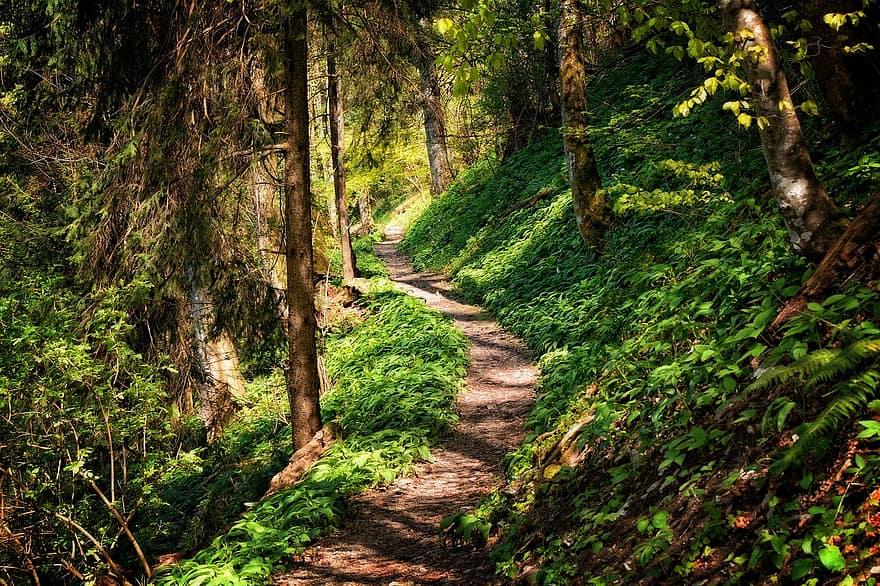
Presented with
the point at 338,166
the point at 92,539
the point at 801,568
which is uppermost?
the point at 338,166

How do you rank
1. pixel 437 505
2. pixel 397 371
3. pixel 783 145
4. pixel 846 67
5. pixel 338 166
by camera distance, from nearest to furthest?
pixel 783 145 → pixel 846 67 → pixel 437 505 → pixel 397 371 → pixel 338 166

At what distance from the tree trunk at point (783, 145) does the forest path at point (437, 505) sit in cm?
322

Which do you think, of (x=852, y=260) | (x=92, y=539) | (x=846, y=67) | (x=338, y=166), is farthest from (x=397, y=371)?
(x=852, y=260)

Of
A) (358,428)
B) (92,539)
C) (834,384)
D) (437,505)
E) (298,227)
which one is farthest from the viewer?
(358,428)

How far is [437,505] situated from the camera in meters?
6.49

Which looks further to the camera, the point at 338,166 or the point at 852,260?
the point at 338,166

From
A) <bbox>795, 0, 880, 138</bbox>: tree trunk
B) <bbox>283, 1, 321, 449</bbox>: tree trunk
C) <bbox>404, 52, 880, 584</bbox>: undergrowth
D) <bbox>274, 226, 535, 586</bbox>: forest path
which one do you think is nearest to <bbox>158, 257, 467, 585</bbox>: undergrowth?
<bbox>274, 226, 535, 586</bbox>: forest path

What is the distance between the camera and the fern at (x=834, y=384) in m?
2.84

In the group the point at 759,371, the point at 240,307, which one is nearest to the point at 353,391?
the point at 240,307

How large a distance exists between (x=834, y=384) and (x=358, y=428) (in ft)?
21.2

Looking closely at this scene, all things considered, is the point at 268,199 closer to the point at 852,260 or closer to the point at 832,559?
the point at 852,260

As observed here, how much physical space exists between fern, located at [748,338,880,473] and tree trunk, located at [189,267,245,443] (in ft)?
30.4

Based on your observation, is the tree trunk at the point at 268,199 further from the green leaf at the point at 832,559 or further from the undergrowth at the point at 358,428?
the green leaf at the point at 832,559

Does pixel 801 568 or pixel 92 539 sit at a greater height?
pixel 801 568
